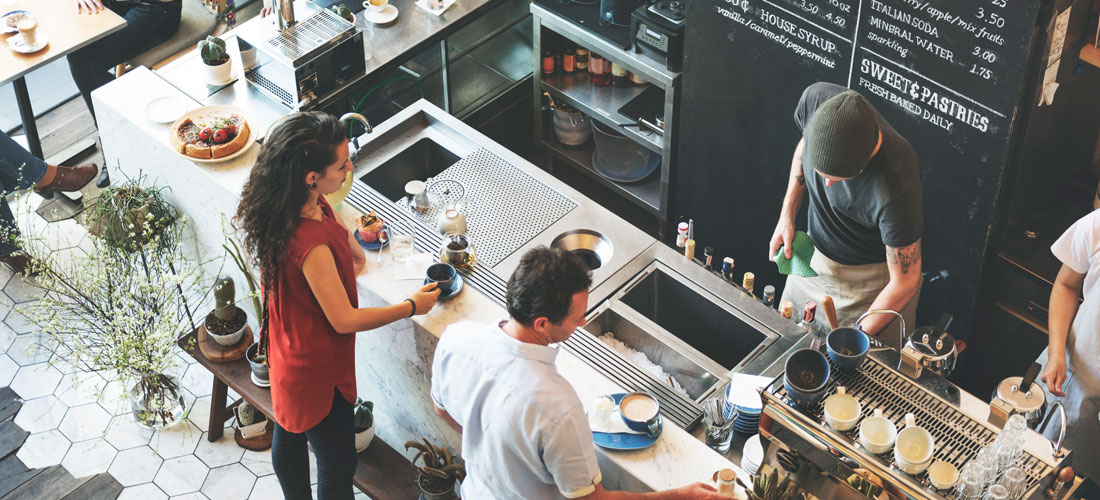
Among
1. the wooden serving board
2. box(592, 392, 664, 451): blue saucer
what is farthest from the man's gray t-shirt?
the wooden serving board

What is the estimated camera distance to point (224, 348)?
12.6 ft

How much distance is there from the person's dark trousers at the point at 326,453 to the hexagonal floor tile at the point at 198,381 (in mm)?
1066

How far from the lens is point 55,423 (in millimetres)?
4176

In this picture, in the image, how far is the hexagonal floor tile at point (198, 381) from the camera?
4336mm

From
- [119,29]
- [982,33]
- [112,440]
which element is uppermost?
[982,33]

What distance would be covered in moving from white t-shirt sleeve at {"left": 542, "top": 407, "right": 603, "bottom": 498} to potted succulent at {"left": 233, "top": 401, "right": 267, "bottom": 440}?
195cm

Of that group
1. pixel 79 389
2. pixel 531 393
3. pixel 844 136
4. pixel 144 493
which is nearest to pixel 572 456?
pixel 531 393

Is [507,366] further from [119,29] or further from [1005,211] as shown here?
[119,29]

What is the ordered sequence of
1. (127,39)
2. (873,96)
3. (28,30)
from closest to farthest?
(873,96) → (28,30) → (127,39)

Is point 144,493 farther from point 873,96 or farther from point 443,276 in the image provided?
point 873,96

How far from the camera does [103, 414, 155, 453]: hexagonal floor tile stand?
13.4ft

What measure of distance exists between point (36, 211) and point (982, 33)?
4.34 m

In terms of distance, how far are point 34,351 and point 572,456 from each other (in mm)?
2995

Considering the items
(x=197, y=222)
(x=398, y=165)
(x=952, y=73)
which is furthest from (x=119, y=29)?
(x=952, y=73)
